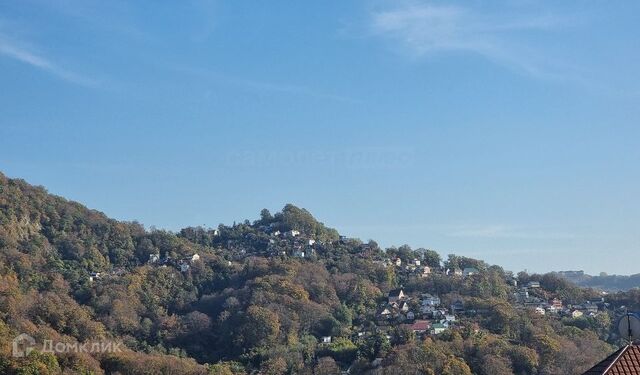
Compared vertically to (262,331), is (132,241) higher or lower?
higher

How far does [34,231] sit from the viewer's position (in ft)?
198

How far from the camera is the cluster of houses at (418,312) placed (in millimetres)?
45531

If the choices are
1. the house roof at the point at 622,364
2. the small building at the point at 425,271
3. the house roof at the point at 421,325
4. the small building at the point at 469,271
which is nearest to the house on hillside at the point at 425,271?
the small building at the point at 425,271

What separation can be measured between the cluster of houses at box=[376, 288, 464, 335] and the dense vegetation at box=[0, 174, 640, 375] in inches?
33.6

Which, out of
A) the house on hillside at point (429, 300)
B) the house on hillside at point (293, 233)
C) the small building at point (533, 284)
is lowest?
the house on hillside at point (429, 300)

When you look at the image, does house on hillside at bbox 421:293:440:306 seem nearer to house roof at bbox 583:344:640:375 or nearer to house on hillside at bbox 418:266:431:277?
house on hillside at bbox 418:266:431:277

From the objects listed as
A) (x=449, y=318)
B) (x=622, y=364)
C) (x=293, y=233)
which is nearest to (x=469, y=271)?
(x=293, y=233)

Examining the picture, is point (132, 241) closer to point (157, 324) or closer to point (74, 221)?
point (74, 221)

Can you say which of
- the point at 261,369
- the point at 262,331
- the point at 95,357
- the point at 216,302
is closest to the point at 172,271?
the point at 216,302

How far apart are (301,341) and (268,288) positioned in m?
7.01

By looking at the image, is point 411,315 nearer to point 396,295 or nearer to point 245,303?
point 396,295

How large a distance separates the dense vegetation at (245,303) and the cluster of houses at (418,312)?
2.80 feet

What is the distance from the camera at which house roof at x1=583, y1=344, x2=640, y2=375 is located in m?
8.41

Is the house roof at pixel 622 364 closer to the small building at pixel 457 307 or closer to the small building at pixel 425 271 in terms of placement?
the small building at pixel 457 307
